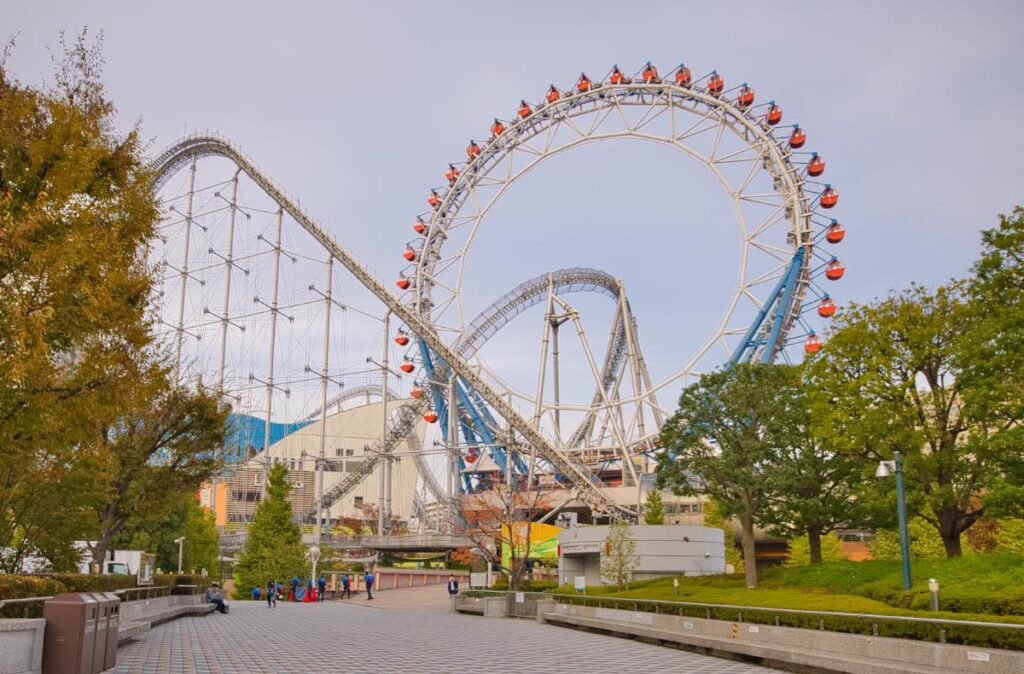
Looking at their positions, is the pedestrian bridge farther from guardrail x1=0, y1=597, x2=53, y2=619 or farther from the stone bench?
guardrail x1=0, y1=597, x2=53, y2=619

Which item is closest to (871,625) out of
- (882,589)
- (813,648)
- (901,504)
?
(813,648)

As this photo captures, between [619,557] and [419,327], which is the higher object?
[419,327]

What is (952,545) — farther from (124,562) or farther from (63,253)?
(124,562)

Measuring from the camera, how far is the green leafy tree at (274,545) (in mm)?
52344

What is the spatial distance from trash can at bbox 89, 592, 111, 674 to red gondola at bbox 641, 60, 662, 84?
5194 centimetres

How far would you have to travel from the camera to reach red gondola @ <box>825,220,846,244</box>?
53875 mm

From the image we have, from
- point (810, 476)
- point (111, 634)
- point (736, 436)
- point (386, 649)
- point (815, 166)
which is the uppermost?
point (815, 166)

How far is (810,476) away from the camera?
32969mm

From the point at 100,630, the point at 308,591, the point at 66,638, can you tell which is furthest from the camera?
the point at 308,591

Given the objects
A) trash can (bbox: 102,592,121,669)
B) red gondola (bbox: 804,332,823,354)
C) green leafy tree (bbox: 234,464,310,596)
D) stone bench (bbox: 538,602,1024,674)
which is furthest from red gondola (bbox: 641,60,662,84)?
trash can (bbox: 102,592,121,669)

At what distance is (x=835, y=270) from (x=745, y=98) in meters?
12.2

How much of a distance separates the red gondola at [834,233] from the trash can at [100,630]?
158 ft

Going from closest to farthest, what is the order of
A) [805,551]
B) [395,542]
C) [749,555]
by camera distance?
[749,555] < [805,551] < [395,542]

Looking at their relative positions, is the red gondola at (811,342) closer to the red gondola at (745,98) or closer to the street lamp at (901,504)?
the red gondola at (745,98)
